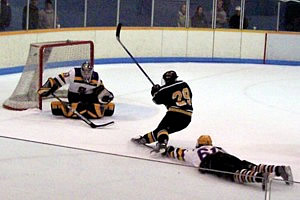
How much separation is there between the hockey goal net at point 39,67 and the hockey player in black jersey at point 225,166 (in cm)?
221

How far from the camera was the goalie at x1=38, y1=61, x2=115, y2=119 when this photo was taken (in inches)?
233

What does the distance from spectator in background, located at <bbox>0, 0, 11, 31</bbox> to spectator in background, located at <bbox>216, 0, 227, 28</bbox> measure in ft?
12.1

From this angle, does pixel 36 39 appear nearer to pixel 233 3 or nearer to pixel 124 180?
pixel 233 3

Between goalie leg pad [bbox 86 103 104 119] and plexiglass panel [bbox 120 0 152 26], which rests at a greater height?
plexiglass panel [bbox 120 0 152 26]

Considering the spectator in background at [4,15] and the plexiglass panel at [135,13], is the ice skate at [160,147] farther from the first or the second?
the plexiglass panel at [135,13]

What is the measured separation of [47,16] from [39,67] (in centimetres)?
325

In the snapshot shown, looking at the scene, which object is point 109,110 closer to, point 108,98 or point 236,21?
point 108,98

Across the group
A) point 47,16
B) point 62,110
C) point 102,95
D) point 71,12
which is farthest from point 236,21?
point 62,110

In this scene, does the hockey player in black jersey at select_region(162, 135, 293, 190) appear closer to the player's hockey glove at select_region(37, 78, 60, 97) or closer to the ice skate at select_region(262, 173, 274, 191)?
the ice skate at select_region(262, 173, 274, 191)

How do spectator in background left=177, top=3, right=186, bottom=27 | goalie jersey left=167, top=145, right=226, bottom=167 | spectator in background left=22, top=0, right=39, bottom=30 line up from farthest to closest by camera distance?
1. spectator in background left=177, top=3, right=186, bottom=27
2. spectator in background left=22, top=0, right=39, bottom=30
3. goalie jersey left=167, top=145, right=226, bottom=167

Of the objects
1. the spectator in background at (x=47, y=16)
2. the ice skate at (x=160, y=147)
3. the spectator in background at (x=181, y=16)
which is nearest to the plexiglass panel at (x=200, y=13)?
the spectator in background at (x=181, y=16)

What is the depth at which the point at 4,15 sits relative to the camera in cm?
883

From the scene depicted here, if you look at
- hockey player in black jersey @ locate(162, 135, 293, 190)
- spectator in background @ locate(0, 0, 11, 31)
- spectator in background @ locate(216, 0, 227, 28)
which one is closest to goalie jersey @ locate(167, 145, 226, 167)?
hockey player in black jersey @ locate(162, 135, 293, 190)

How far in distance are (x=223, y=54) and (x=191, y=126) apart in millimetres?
5406
